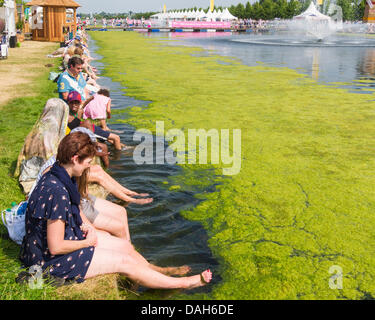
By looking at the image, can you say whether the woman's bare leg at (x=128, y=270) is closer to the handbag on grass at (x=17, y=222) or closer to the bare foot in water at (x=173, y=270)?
the bare foot in water at (x=173, y=270)

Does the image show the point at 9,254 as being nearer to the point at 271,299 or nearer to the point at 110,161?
the point at 271,299

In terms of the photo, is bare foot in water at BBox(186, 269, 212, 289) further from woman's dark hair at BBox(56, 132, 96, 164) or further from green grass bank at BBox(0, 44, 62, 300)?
woman's dark hair at BBox(56, 132, 96, 164)

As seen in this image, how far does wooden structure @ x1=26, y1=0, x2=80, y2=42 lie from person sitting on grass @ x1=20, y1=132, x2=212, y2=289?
28.0m

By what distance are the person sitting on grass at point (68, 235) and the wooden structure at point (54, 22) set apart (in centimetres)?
2795

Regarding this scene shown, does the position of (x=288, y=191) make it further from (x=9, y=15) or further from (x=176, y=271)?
(x=9, y=15)

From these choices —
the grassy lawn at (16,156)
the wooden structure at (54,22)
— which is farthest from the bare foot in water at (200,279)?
the wooden structure at (54,22)

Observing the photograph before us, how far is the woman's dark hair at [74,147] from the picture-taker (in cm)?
285

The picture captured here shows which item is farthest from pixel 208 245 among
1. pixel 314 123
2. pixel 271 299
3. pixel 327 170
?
pixel 314 123

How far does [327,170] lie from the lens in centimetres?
609

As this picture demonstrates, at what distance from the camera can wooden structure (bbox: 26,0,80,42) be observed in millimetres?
27828

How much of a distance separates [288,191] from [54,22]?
28340 mm

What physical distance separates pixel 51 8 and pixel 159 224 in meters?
28.4

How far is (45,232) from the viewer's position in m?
2.87

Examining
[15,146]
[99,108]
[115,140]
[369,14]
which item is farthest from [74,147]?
[369,14]
